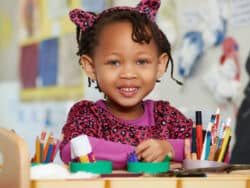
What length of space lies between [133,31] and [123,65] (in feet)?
0.15

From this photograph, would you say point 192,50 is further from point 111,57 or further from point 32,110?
point 32,110

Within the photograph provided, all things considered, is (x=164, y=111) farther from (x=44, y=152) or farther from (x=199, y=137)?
(x=44, y=152)

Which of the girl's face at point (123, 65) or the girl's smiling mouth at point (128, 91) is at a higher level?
the girl's face at point (123, 65)

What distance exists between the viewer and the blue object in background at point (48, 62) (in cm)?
211

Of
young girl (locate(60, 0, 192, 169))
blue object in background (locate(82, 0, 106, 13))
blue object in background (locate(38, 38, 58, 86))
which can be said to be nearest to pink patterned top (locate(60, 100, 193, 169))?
young girl (locate(60, 0, 192, 169))

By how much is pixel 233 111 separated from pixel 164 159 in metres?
0.60

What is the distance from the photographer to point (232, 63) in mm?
1277

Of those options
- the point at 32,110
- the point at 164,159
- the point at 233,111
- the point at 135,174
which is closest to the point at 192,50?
the point at 233,111

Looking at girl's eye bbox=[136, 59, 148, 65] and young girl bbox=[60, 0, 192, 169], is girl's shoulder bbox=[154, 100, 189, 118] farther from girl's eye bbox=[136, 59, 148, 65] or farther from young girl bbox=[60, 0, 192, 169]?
girl's eye bbox=[136, 59, 148, 65]

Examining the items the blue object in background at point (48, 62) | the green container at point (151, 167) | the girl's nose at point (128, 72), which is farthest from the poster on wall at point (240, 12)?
the blue object in background at point (48, 62)

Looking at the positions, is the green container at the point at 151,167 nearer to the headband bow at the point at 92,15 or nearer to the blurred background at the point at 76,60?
the headband bow at the point at 92,15

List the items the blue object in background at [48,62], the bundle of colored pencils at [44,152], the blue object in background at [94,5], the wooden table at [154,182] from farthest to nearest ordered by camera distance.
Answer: the blue object in background at [48,62], the blue object in background at [94,5], the bundle of colored pencils at [44,152], the wooden table at [154,182]

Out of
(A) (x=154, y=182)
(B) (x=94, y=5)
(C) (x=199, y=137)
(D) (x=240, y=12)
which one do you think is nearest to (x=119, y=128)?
(C) (x=199, y=137)

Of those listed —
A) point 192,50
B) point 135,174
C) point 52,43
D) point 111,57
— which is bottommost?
point 135,174
